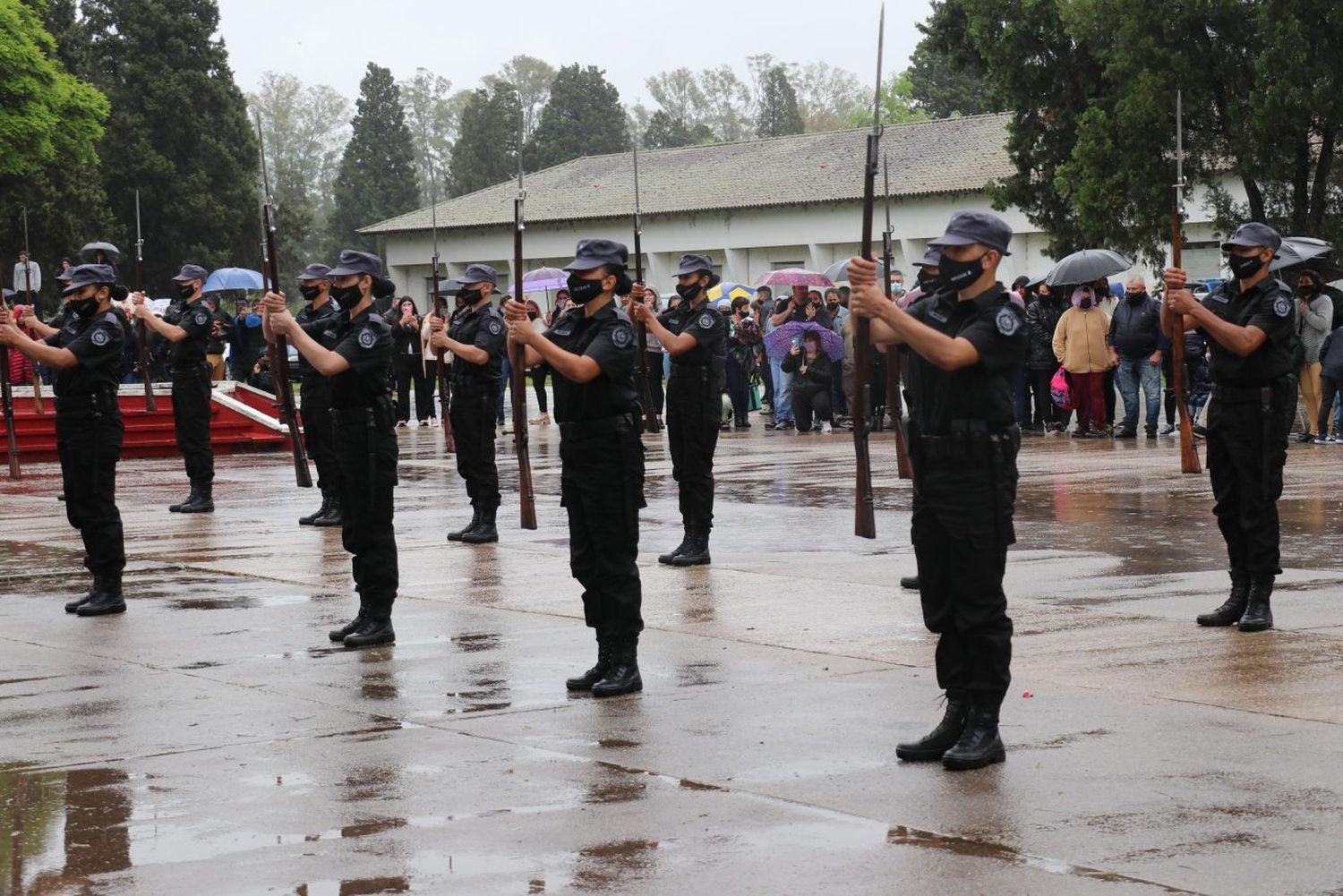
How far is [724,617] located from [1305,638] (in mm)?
3008

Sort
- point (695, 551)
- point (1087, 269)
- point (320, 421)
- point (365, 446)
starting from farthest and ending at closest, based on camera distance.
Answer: point (1087, 269) → point (320, 421) → point (695, 551) → point (365, 446)

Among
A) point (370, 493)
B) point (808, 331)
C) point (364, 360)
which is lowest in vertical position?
point (370, 493)

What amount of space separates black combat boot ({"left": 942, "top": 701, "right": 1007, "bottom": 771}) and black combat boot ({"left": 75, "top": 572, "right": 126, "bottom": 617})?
6.06 meters

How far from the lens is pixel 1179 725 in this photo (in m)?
7.27

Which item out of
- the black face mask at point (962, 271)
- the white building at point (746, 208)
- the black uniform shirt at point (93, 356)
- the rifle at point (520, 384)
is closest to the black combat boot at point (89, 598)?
the black uniform shirt at point (93, 356)

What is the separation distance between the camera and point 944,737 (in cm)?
684

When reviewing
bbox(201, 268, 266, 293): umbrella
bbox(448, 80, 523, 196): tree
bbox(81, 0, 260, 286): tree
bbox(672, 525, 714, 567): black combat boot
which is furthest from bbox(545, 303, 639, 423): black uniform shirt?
bbox(448, 80, 523, 196): tree

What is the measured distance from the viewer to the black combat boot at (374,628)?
9.70 meters

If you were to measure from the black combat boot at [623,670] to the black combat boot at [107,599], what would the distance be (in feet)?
13.3

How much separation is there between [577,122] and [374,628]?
90.6 meters

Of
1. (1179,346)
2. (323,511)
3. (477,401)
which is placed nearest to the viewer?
(1179,346)

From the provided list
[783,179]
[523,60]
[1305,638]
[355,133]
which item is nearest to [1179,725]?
[1305,638]

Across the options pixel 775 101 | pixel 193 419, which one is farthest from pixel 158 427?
pixel 775 101

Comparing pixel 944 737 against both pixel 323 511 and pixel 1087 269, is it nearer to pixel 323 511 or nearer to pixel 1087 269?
pixel 323 511
